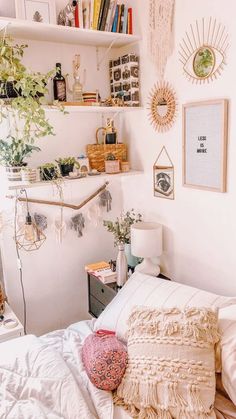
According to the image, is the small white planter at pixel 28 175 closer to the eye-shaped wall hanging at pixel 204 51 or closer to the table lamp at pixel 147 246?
the table lamp at pixel 147 246

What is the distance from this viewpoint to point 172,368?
131 centimetres

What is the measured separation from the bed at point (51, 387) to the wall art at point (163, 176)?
2.44 feet

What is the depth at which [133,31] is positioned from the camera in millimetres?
2262

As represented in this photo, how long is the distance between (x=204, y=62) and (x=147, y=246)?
3.45ft

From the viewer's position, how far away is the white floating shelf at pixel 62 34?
1838mm

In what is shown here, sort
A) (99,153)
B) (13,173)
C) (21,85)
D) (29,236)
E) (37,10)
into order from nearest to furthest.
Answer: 1. (21,85)
2. (37,10)
3. (13,173)
4. (29,236)
5. (99,153)

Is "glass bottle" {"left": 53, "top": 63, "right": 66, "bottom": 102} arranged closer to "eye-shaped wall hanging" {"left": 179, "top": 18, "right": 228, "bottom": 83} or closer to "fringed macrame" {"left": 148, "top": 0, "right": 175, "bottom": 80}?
"fringed macrame" {"left": 148, "top": 0, "right": 175, "bottom": 80}

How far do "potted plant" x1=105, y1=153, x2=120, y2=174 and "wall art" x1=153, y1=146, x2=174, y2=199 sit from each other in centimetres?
25

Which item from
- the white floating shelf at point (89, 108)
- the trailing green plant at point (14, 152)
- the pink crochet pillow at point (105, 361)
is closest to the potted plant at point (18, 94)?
the trailing green plant at point (14, 152)

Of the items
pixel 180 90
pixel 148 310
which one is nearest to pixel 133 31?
pixel 180 90

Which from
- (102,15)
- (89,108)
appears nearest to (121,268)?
(89,108)

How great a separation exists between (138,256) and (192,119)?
86cm

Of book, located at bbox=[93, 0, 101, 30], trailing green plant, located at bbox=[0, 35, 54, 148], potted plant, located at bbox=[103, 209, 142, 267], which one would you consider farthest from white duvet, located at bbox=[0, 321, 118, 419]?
book, located at bbox=[93, 0, 101, 30]

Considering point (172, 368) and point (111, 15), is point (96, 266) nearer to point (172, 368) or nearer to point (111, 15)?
point (172, 368)
